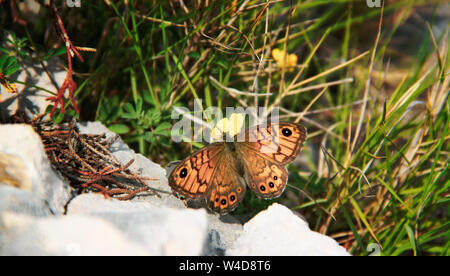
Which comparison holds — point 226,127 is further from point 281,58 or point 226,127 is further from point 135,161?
point 281,58

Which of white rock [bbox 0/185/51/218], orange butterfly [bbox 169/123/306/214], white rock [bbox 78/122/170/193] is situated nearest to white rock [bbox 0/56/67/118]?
white rock [bbox 78/122/170/193]

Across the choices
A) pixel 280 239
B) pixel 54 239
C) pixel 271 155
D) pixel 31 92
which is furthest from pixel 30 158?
pixel 271 155

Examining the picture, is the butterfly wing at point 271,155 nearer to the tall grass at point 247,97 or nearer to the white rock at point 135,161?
the tall grass at point 247,97

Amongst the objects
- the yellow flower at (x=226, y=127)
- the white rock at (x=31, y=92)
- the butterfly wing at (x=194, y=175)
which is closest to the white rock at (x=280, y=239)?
the butterfly wing at (x=194, y=175)
